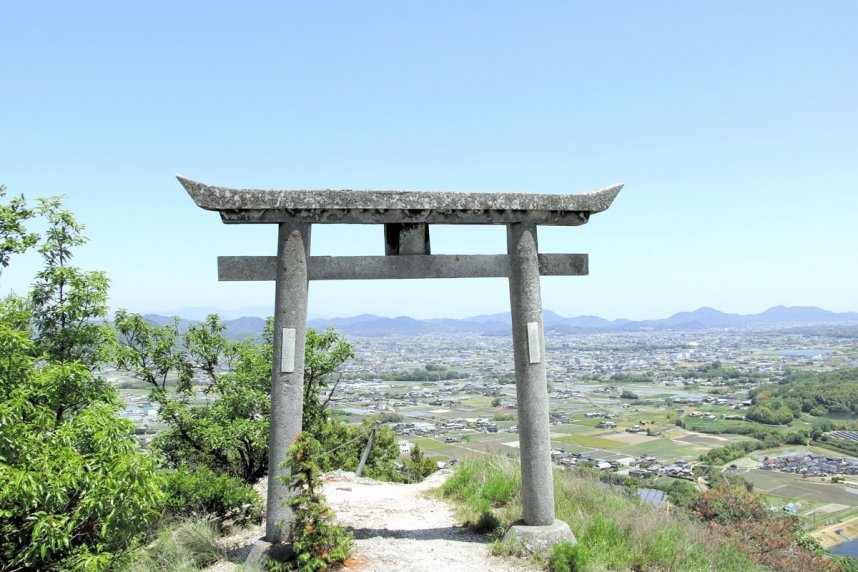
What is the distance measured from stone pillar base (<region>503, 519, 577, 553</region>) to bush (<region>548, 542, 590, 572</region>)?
26 cm

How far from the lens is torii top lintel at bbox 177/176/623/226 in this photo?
5.78 metres

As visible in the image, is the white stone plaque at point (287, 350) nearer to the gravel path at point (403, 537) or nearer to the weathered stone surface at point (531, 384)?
the gravel path at point (403, 537)

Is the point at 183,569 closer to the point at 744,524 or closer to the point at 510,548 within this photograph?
the point at 510,548

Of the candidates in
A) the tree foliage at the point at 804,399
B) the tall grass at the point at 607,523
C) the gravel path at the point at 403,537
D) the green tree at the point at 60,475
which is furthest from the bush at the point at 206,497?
the tree foliage at the point at 804,399

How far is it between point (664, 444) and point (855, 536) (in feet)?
47.3

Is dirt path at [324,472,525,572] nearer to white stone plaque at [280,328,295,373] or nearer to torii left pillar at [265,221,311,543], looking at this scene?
torii left pillar at [265,221,311,543]

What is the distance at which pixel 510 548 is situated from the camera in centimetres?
611

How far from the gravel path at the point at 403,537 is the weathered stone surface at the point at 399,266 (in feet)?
9.94

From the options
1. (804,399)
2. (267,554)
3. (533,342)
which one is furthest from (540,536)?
(804,399)

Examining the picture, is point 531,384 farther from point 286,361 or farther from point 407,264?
point 286,361

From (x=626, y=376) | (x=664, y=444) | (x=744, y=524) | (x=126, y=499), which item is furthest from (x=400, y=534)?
(x=626, y=376)

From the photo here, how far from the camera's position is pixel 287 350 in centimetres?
585

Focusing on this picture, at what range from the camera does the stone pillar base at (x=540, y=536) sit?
20.0 feet

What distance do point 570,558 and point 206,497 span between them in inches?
176
